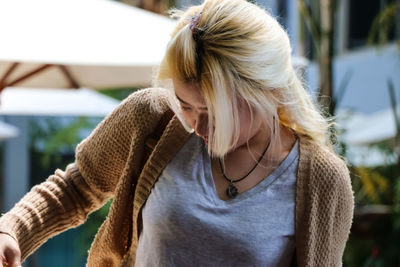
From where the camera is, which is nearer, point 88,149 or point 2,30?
point 88,149

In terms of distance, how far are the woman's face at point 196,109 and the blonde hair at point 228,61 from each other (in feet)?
0.05

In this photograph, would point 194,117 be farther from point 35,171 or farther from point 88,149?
point 35,171

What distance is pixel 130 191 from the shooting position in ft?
6.01

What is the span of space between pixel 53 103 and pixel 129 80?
299 centimetres

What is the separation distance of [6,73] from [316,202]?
67.7 inches

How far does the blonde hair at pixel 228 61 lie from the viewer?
5.31ft

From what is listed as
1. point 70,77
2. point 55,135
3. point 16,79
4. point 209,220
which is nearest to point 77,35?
point 16,79

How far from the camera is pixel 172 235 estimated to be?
1693 millimetres

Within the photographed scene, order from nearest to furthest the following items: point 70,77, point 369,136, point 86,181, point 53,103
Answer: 1. point 86,181
2. point 70,77
3. point 53,103
4. point 369,136

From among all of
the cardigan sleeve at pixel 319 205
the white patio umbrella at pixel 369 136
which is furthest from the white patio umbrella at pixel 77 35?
the white patio umbrella at pixel 369 136

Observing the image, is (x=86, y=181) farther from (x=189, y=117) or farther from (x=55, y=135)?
(x=55, y=135)

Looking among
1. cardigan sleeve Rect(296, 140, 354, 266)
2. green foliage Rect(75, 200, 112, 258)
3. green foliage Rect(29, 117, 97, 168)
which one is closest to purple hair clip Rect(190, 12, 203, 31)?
cardigan sleeve Rect(296, 140, 354, 266)

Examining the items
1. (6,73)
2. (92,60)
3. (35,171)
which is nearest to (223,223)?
(92,60)

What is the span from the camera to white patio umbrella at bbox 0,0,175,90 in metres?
2.51
